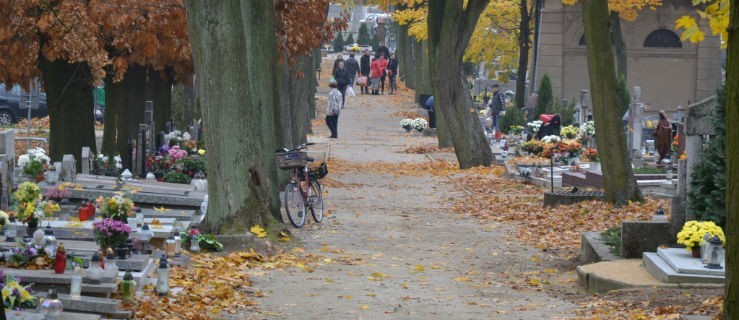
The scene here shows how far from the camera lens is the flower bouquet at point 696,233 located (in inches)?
510

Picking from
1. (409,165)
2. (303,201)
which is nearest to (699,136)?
(303,201)

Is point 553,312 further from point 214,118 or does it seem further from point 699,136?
point 214,118

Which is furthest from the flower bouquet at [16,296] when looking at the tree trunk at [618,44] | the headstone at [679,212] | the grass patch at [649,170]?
the tree trunk at [618,44]

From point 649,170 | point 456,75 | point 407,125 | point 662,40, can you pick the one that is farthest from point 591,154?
point 662,40

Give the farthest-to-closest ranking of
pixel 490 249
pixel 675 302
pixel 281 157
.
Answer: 1. pixel 281 157
2. pixel 490 249
3. pixel 675 302

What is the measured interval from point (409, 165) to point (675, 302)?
73.7 feet

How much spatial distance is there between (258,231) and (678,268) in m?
5.74

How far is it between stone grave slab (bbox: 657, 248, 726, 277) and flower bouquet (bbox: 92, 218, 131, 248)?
514 cm

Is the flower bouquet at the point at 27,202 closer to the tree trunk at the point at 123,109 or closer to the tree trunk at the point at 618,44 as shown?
the tree trunk at the point at 123,109

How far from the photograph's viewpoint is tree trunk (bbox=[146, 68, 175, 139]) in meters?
31.4

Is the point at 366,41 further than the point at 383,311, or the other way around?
the point at 366,41

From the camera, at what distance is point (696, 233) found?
1299 centimetres

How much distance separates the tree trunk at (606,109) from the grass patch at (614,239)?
426 centimetres

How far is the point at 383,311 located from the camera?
12070 millimetres
